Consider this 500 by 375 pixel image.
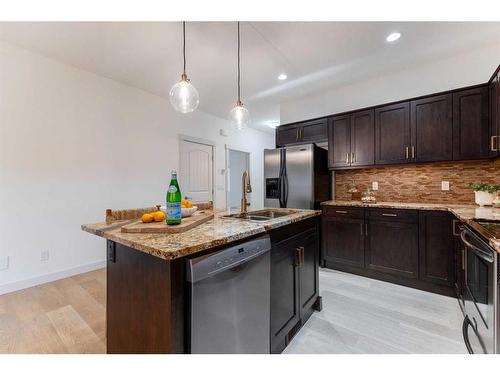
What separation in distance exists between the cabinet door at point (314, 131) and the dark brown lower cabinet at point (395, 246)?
1.15 metres

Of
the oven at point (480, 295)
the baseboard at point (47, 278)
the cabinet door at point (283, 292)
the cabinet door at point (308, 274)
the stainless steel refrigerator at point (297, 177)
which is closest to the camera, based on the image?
the oven at point (480, 295)

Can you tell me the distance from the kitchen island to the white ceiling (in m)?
1.94

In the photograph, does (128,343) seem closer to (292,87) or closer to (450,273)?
(450,273)

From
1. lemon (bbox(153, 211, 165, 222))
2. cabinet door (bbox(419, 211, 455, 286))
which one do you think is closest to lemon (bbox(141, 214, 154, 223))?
lemon (bbox(153, 211, 165, 222))

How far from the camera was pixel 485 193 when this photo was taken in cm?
248

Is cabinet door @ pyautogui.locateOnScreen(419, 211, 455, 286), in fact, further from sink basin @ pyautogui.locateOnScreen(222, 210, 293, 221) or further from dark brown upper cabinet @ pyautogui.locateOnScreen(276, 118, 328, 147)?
dark brown upper cabinet @ pyautogui.locateOnScreen(276, 118, 328, 147)

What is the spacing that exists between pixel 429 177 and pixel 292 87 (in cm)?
233

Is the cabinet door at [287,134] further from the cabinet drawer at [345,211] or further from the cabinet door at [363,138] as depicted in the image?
the cabinet drawer at [345,211]

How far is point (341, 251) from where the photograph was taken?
3111 mm

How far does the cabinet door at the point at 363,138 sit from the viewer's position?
10.4 ft

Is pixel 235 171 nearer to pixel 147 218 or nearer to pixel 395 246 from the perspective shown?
pixel 395 246

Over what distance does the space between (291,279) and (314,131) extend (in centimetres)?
260

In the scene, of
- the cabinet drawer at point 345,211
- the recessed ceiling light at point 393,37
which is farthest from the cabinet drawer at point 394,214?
the recessed ceiling light at point 393,37
